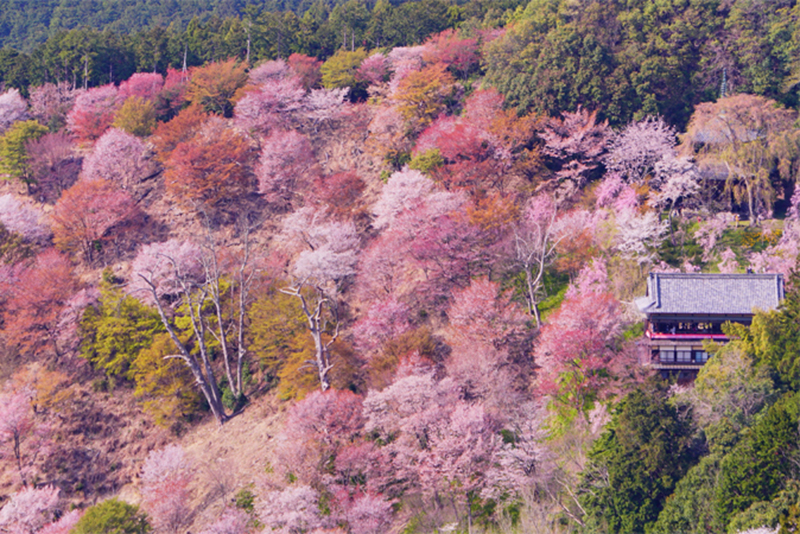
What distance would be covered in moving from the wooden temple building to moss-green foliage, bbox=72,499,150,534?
17.6 m

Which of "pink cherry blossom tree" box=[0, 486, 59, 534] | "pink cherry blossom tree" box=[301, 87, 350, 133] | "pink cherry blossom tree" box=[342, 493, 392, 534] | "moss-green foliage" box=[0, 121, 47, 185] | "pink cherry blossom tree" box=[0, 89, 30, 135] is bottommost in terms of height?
"pink cherry blossom tree" box=[0, 486, 59, 534]

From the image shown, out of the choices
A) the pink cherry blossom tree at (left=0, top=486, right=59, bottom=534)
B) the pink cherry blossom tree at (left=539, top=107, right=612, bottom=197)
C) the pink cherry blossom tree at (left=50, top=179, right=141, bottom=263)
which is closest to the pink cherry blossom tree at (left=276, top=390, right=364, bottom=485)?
the pink cherry blossom tree at (left=0, top=486, right=59, bottom=534)

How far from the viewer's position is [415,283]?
31.3 m

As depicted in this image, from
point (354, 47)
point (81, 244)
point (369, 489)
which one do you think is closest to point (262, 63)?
point (354, 47)

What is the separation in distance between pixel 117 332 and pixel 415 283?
528 inches

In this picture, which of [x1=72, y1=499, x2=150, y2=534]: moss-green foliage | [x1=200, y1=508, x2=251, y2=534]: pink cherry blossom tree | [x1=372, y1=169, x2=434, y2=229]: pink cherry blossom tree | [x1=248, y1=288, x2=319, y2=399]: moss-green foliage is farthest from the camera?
[x1=372, y1=169, x2=434, y2=229]: pink cherry blossom tree

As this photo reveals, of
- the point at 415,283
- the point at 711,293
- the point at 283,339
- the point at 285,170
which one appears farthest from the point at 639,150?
the point at 283,339

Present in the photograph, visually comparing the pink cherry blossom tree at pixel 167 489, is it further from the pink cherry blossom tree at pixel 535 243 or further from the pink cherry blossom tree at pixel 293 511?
the pink cherry blossom tree at pixel 535 243

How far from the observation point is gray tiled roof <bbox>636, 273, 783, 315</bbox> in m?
21.8

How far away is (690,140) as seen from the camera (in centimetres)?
3169

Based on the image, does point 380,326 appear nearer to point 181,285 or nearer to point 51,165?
point 181,285

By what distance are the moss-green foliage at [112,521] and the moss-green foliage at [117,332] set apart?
8.63m

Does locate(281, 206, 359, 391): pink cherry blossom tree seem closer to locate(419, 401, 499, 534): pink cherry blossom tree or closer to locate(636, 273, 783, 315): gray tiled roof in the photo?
locate(419, 401, 499, 534): pink cherry blossom tree

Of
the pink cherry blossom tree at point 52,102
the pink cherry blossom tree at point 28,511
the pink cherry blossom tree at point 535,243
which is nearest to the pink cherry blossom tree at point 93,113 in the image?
the pink cherry blossom tree at point 52,102
